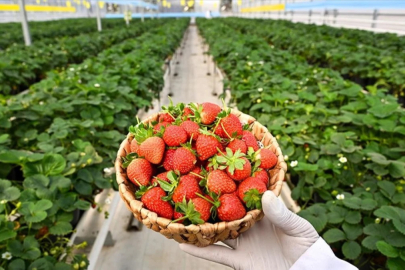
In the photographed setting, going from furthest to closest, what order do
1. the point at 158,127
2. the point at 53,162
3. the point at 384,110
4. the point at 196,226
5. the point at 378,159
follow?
the point at 384,110 < the point at 378,159 < the point at 53,162 < the point at 158,127 < the point at 196,226

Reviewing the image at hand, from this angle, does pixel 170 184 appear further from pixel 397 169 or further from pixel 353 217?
pixel 397 169

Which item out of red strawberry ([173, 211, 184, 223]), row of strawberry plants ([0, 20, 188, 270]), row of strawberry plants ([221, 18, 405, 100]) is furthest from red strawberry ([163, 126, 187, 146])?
row of strawberry plants ([221, 18, 405, 100])

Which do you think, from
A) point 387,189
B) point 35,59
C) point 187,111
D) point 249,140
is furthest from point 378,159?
point 35,59

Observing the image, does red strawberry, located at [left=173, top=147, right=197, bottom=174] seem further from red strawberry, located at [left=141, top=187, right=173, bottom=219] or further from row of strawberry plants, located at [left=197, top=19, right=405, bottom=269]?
row of strawberry plants, located at [left=197, top=19, right=405, bottom=269]

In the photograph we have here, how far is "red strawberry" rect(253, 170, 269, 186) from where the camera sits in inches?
38.2

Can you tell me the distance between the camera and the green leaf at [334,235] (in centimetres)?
142

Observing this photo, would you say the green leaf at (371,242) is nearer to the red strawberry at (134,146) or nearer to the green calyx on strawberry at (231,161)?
the green calyx on strawberry at (231,161)

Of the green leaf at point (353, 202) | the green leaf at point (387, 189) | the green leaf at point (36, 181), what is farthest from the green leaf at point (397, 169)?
the green leaf at point (36, 181)

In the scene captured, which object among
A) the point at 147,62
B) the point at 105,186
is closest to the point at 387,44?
the point at 147,62

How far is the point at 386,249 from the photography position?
4.11ft

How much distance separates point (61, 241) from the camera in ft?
5.30

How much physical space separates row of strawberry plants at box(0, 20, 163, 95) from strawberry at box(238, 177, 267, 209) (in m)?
3.95

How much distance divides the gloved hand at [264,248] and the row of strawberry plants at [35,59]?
3862 millimetres

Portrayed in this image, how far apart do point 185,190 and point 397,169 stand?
1.36 m
